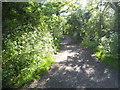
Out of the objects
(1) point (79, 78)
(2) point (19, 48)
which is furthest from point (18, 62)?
(1) point (79, 78)

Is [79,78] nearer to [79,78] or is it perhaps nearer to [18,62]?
[79,78]

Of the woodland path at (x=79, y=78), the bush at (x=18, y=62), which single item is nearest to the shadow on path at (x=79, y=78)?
the woodland path at (x=79, y=78)

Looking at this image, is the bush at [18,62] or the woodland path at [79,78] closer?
the bush at [18,62]

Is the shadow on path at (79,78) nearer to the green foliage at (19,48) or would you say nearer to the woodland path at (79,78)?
the woodland path at (79,78)

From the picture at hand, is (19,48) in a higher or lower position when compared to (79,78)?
higher

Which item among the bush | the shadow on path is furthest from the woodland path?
the bush

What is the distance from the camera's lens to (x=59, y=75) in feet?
16.3

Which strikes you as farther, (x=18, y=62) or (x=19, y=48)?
(x=19, y=48)

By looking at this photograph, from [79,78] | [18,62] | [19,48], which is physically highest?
[19,48]

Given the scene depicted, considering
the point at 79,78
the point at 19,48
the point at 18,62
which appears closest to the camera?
the point at 18,62

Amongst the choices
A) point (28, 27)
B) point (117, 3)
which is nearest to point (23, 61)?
point (28, 27)

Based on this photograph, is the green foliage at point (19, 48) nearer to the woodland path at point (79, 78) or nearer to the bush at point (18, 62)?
the bush at point (18, 62)

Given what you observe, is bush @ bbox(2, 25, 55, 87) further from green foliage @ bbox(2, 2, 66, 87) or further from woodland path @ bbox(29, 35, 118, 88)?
woodland path @ bbox(29, 35, 118, 88)

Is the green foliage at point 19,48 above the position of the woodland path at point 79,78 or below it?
above
